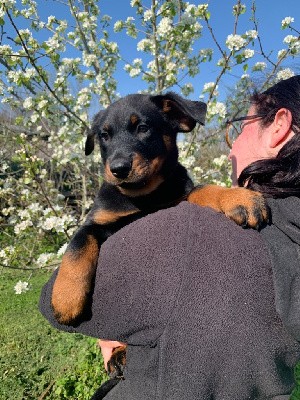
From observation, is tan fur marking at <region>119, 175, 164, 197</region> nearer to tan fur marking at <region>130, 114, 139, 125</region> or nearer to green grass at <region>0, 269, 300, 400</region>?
tan fur marking at <region>130, 114, 139, 125</region>

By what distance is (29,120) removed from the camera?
4.69 meters

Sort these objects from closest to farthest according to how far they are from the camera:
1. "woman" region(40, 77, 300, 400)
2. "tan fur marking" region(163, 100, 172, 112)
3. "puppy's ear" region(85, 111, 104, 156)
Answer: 1. "woman" region(40, 77, 300, 400)
2. "tan fur marking" region(163, 100, 172, 112)
3. "puppy's ear" region(85, 111, 104, 156)

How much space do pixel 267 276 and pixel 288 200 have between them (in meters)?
0.36

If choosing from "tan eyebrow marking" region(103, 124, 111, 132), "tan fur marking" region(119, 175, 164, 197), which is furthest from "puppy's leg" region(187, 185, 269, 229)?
"tan eyebrow marking" region(103, 124, 111, 132)

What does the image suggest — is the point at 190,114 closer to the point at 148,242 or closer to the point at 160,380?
the point at 148,242

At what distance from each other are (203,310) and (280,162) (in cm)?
73

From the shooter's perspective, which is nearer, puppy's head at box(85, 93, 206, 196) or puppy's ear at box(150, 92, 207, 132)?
puppy's head at box(85, 93, 206, 196)

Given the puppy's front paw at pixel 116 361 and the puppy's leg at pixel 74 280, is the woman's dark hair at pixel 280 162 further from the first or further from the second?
the puppy's front paw at pixel 116 361

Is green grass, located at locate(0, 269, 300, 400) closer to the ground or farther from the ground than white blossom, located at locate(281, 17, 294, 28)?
closer to the ground

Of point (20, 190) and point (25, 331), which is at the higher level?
point (20, 190)

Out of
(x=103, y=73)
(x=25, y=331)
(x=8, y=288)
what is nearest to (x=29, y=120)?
(x=103, y=73)

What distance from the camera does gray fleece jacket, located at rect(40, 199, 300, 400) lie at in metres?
1.24

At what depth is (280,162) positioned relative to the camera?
170cm

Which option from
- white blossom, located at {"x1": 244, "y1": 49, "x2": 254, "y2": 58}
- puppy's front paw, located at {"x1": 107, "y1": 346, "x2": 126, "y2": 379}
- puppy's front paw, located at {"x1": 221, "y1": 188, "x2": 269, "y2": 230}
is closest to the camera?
puppy's front paw, located at {"x1": 221, "y1": 188, "x2": 269, "y2": 230}
